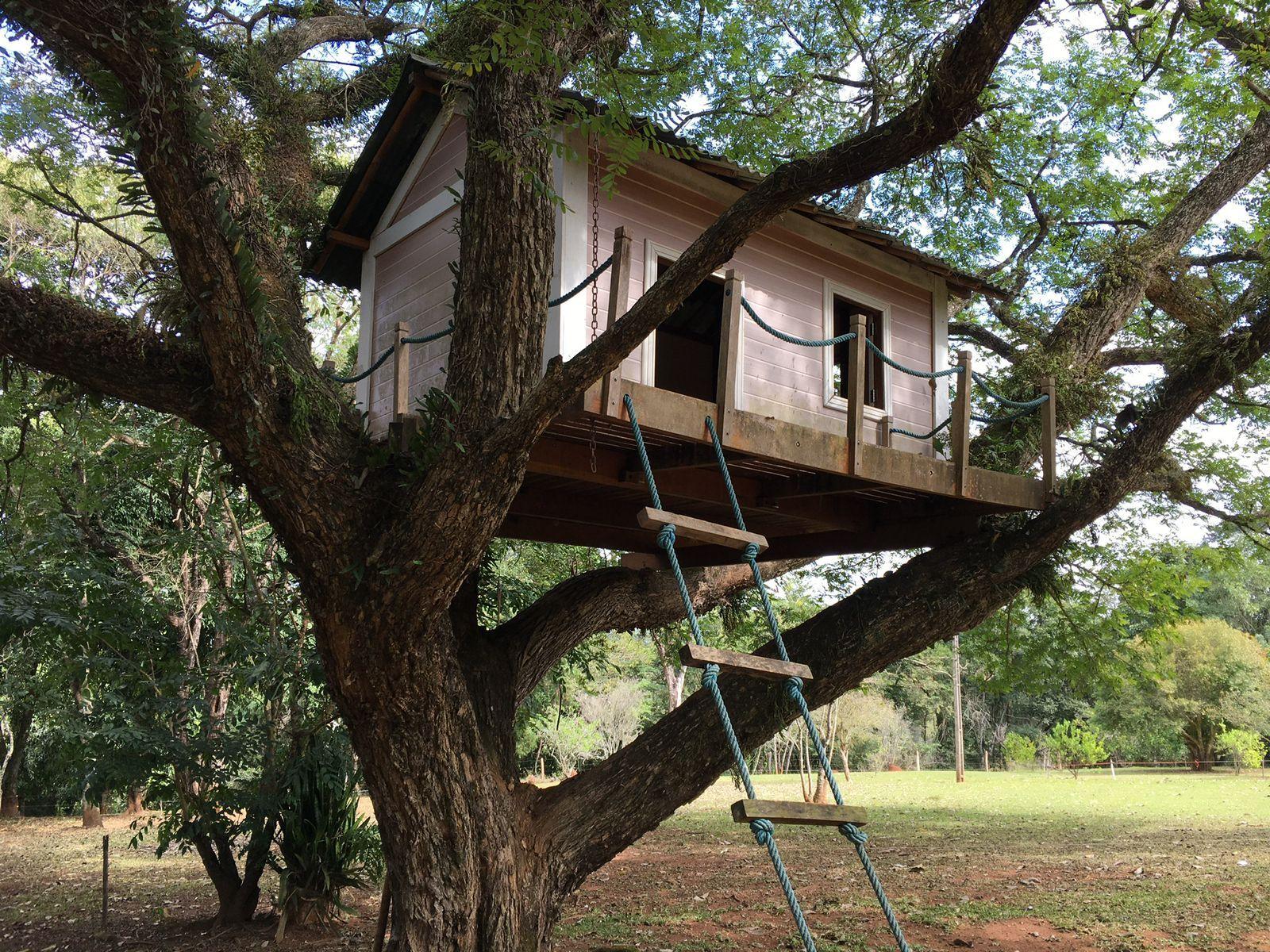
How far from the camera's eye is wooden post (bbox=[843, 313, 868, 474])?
6.86m

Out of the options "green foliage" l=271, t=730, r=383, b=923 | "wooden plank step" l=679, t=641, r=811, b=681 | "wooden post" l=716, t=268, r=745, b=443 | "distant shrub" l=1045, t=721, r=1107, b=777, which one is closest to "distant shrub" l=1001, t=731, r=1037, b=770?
"distant shrub" l=1045, t=721, r=1107, b=777

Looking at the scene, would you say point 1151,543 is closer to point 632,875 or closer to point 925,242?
→ point 925,242

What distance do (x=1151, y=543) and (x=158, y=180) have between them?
14.3 m

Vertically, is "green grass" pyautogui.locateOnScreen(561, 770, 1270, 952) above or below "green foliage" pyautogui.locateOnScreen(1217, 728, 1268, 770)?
below

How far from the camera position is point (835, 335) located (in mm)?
9523

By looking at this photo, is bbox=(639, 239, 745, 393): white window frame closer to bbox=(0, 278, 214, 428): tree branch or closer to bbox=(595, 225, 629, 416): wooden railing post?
bbox=(595, 225, 629, 416): wooden railing post

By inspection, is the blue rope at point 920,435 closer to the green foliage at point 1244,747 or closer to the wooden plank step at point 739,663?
the wooden plank step at point 739,663

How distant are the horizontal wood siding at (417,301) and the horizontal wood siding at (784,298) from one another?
4.91 feet

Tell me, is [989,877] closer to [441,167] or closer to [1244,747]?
[441,167]

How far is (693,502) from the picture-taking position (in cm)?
834

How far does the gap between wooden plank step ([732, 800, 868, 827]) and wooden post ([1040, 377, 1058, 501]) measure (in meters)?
4.43

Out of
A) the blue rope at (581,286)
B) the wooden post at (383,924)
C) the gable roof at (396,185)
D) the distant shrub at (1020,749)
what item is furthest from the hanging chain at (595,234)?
the distant shrub at (1020,749)

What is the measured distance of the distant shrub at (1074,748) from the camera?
3453 cm

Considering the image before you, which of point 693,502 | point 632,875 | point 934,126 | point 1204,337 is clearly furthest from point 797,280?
point 632,875
